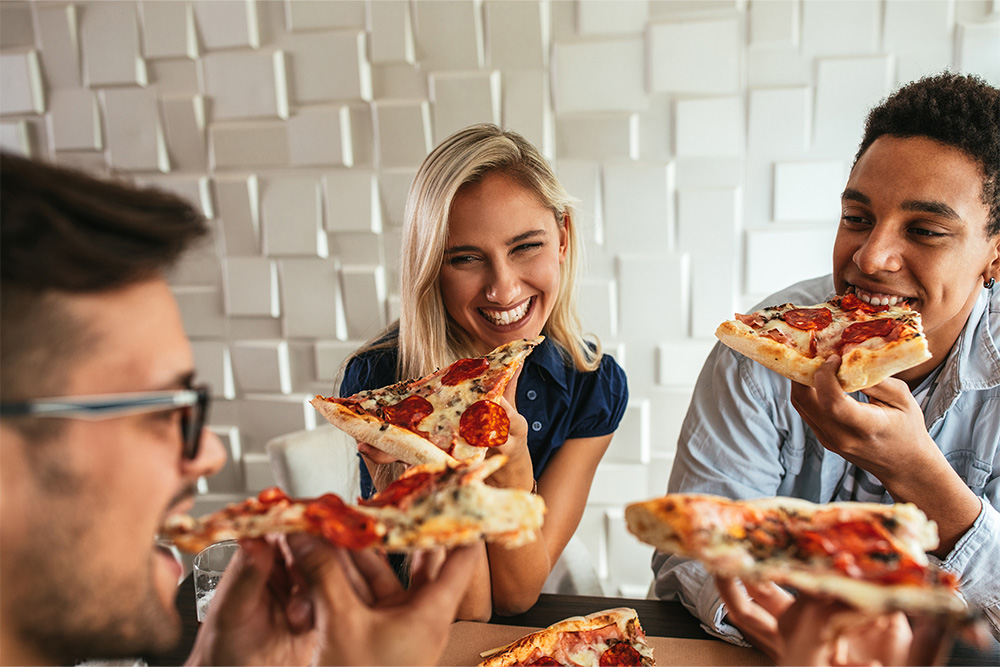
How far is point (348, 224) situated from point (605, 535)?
7.48 ft

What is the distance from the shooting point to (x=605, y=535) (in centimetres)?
408

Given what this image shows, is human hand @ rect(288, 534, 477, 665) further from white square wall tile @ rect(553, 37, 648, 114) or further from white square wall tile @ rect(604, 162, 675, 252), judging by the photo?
white square wall tile @ rect(553, 37, 648, 114)

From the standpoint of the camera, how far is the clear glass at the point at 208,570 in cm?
178

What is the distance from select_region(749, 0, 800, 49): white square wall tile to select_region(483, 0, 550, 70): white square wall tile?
997mm

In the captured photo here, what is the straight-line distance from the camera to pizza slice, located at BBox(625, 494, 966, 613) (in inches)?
34.9

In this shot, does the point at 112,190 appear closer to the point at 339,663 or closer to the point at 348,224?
the point at 339,663

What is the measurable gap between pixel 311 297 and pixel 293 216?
0.47 meters

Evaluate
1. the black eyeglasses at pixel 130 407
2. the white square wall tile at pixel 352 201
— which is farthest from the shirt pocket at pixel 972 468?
the white square wall tile at pixel 352 201

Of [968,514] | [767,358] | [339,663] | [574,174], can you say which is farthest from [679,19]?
[339,663]

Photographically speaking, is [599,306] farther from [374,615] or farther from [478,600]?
[374,615]

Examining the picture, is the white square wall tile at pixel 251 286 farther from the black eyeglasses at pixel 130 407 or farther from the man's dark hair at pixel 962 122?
the man's dark hair at pixel 962 122

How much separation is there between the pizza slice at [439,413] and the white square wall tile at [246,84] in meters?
2.57

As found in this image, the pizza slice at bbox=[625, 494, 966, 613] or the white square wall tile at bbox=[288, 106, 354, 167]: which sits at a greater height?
the white square wall tile at bbox=[288, 106, 354, 167]

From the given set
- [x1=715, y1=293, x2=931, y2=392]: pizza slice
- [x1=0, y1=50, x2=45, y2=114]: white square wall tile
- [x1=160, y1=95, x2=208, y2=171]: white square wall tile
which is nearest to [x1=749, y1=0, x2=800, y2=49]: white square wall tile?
[x1=715, y1=293, x2=931, y2=392]: pizza slice
